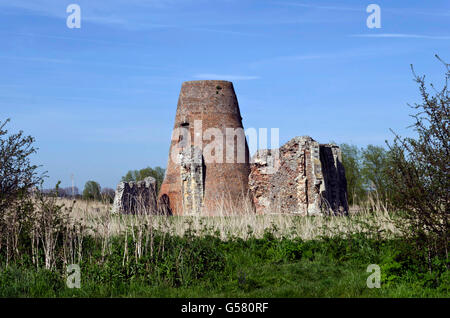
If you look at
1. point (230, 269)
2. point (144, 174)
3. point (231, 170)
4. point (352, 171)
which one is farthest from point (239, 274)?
point (144, 174)

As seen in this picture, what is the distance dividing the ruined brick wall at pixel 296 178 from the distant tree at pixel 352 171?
1024 cm

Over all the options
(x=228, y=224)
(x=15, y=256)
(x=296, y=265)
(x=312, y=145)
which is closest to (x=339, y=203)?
(x=312, y=145)

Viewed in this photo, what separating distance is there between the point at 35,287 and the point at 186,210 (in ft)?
45.4

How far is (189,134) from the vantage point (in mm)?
21266

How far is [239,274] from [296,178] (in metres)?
12.6

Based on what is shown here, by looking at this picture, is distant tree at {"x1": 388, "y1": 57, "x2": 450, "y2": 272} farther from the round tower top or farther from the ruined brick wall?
the round tower top

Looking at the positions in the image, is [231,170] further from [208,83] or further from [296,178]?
[208,83]

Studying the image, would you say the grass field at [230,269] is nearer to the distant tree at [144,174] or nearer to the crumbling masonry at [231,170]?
the crumbling masonry at [231,170]

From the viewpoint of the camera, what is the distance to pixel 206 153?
68.3 feet

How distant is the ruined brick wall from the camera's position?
19.3 meters

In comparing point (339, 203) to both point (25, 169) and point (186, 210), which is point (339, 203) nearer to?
point (186, 210)

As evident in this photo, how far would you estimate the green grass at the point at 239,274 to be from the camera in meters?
6.59

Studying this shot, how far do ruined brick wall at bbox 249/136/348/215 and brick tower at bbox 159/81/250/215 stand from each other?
84cm

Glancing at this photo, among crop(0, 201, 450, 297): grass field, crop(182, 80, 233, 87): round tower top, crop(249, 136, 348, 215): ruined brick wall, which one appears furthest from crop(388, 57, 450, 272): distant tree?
crop(182, 80, 233, 87): round tower top
